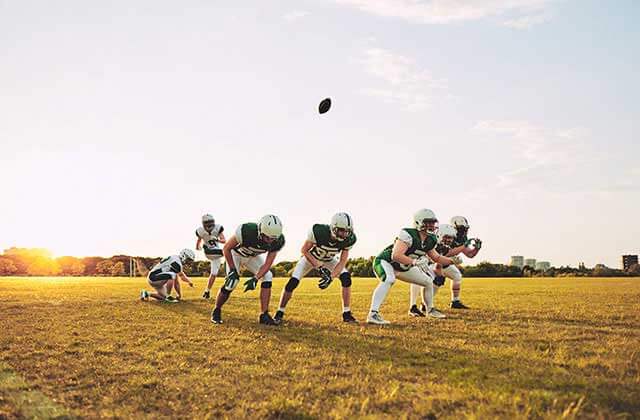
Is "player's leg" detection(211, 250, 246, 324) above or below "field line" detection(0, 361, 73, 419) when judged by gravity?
above

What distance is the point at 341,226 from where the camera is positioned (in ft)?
37.8

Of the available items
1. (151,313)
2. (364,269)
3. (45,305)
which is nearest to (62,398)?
(151,313)

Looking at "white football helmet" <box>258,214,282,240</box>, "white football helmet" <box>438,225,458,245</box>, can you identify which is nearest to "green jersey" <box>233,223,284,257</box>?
"white football helmet" <box>258,214,282,240</box>

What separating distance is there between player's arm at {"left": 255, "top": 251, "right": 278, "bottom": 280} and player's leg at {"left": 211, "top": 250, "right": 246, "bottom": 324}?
1.78ft

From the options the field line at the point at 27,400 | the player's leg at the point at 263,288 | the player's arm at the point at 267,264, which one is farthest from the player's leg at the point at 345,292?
the field line at the point at 27,400

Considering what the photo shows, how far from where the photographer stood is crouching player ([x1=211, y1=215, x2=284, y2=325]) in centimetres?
1149

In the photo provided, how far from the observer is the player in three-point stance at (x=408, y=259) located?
1206 cm

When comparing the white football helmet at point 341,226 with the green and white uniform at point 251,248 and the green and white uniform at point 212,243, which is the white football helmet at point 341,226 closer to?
the green and white uniform at point 251,248

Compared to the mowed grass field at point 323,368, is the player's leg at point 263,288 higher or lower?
higher

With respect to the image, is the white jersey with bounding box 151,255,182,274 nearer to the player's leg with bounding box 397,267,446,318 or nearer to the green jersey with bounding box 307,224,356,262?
the green jersey with bounding box 307,224,356,262

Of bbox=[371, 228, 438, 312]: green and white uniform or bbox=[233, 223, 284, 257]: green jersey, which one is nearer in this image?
bbox=[233, 223, 284, 257]: green jersey

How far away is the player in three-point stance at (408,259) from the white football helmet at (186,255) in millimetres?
7844

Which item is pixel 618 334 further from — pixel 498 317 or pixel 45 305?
pixel 45 305

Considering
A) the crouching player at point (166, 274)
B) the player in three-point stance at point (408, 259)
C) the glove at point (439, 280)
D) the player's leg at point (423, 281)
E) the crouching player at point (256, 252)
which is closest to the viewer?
the crouching player at point (256, 252)
